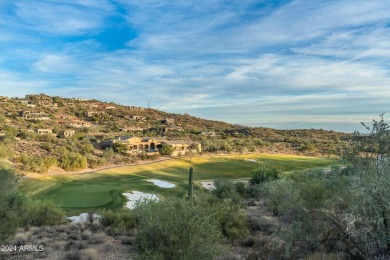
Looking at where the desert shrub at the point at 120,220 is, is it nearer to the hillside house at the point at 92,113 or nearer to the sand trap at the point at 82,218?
the sand trap at the point at 82,218

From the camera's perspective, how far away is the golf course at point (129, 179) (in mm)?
26844

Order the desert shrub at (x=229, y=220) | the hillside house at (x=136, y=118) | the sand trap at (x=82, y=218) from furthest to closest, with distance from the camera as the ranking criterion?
the hillside house at (x=136, y=118) < the sand trap at (x=82, y=218) < the desert shrub at (x=229, y=220)

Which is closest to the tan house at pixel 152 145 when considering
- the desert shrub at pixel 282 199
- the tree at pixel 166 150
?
the tree at pixel 166 150

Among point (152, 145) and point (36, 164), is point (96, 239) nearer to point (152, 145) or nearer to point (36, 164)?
point (36, 164)

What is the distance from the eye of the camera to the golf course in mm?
26844

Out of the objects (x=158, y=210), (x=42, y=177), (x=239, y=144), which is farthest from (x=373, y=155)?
(x=239, y=144)

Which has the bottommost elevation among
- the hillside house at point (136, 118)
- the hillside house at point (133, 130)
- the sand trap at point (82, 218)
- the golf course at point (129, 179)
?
the sand trap at point (82, 218)

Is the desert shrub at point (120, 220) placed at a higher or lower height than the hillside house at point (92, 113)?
lower

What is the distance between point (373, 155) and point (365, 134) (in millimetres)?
770

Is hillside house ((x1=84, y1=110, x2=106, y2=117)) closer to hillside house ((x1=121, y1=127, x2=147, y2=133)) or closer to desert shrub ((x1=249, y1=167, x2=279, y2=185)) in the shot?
hillside house ((x1=121, y1=127, x2=147, y2=133))

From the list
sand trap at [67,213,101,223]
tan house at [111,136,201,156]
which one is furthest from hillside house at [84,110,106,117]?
sand trap at [67,213,101,223]

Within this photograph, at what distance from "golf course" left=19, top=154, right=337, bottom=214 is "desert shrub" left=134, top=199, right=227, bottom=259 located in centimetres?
637

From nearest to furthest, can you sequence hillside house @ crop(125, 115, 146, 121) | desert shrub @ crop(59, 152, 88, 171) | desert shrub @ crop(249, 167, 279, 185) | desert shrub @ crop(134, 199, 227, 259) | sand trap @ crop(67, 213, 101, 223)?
desert shrub @ crop(134, 199, 227, 259)
sand trap @ crop(67, 213, 101, 223)
desert shrub @ crop(249, 167, 279, 185)
desert shrub @ crop(59, 152, 88, 171)
hillside house @ crop(125, 115, 146, 121)

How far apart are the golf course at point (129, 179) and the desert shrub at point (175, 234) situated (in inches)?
251
